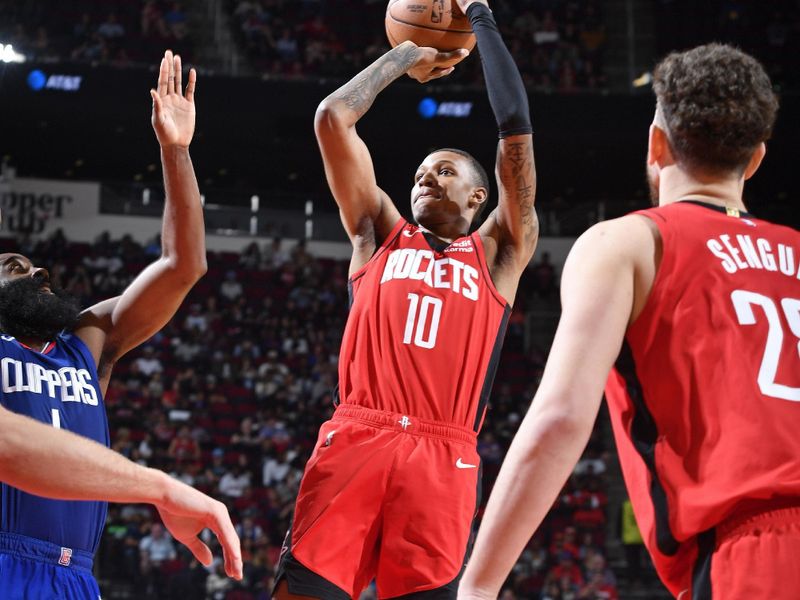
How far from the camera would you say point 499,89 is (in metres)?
4.09

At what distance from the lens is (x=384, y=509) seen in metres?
3.69

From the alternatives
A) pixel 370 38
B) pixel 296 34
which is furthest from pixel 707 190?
pixel 296 34

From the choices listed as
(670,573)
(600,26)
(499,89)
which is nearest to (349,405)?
(499,89)

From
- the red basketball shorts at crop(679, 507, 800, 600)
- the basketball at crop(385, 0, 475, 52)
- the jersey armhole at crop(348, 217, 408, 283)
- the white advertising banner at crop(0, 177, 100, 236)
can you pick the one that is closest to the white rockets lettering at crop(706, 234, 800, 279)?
the red basketball shorts at crop(679, 507, 800, 600)

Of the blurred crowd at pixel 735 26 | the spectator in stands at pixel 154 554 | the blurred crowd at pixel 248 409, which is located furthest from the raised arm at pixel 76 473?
the blurred crowd at pixel 735 26

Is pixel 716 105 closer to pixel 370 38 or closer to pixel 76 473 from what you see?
pixel 76 473

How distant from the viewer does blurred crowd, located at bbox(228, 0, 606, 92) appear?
17.9 m

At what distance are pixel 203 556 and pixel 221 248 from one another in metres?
16.1

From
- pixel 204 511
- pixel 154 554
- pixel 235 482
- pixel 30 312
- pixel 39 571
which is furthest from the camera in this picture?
pixel 235 482

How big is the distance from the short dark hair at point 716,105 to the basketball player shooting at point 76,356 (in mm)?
1399

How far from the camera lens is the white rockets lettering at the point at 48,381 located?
346 cm

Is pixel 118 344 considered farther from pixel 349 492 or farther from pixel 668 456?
pixel 668 456

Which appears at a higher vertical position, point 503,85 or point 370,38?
point 370,38

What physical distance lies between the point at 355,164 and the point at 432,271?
57cm
